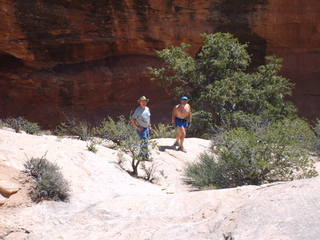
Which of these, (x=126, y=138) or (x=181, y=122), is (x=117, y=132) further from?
(x=181, y=122)

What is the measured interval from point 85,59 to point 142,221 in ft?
47.8

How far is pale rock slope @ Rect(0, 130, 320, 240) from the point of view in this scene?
10.3 ft

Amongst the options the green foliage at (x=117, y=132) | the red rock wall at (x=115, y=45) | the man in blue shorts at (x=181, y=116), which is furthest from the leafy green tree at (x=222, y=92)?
the red rock wall at (x=115, y=45)

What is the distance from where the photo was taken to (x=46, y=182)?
16.6ft

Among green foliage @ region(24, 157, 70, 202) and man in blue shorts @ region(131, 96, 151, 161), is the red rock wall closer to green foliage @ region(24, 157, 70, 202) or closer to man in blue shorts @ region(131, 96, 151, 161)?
man in blue shorts @ region(131, 96, 151, 161)

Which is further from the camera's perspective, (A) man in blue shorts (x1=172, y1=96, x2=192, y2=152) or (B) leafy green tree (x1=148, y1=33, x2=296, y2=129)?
(B) leafy green tree (x1=148, y1=33, x2=296, y2=129)

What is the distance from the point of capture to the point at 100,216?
4.48m

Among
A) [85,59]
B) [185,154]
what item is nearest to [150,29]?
[85,59]

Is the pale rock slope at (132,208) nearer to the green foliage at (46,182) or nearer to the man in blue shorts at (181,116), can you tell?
the green foliage at (46,182)

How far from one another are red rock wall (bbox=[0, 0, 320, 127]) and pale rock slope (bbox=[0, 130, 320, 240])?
411 inches

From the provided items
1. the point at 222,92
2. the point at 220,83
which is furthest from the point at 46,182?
the point at 220,83

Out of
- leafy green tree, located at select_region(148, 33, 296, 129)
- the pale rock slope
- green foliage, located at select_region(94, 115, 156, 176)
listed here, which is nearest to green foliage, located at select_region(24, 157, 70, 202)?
the pale rock slope

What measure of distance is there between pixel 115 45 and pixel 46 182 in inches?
517

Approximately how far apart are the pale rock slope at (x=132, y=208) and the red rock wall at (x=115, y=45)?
34.3 feet
